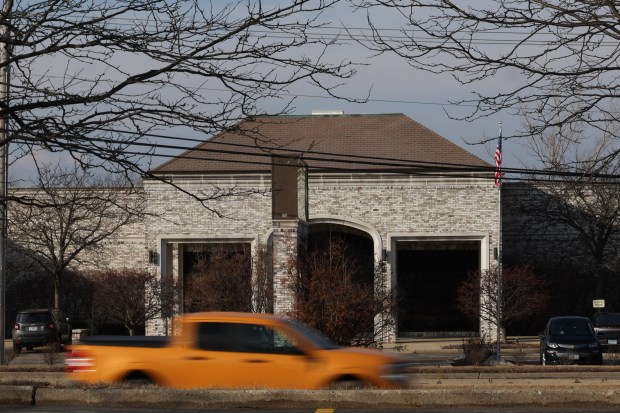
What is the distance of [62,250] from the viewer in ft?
154

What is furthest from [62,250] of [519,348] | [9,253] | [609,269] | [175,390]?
[175,390]

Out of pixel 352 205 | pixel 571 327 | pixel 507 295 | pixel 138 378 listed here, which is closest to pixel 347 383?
pixel 138 378

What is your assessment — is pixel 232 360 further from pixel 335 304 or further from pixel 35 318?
pixel 35 318

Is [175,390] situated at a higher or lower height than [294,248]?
lower

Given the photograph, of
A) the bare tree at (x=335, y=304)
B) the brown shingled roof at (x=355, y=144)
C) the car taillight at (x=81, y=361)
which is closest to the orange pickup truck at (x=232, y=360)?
the car taillight at (x=81, y=361)

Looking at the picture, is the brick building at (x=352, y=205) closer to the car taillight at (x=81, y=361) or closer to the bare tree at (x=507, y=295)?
the bare tree at (x=507, y=295)

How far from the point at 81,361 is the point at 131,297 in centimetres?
2599

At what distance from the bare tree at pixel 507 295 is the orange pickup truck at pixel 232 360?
2641 cm

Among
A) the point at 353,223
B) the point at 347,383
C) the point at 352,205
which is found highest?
the point at 352,205

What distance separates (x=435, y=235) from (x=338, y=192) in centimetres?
438

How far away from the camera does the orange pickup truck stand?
51.1ft

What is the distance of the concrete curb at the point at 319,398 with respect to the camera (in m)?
13.0

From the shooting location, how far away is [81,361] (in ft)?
52.1

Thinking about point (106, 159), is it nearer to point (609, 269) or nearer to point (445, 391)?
point (445, 391)
